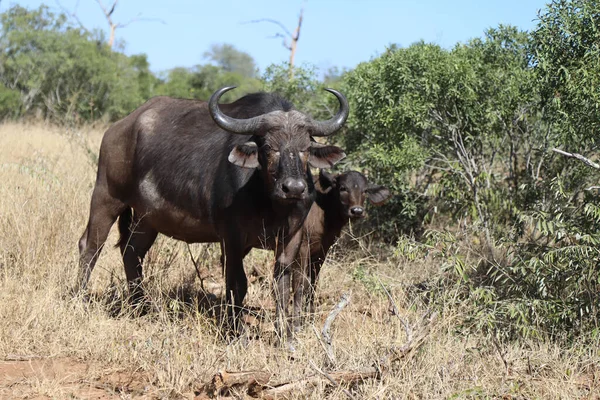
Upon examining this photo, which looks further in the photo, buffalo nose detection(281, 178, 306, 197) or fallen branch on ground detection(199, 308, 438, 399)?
buffalo nose detection(281, 178, 306, 197)

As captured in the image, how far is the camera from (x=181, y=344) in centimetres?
555

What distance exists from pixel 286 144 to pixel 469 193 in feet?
Result: 10.0

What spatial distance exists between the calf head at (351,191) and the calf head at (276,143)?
49.7 inches

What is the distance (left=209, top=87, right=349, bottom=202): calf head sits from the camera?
5832 mm

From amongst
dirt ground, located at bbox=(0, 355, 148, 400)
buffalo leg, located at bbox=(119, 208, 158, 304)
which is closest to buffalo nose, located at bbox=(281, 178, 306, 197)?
dirt ground, located at bbox=(0, 355, 148, 400)

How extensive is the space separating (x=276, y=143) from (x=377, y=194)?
2141 mm

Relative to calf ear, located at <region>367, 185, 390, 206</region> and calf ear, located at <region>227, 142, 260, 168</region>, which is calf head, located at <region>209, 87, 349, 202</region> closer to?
calf ear, located at <region>227, 142, 260, 168</region>

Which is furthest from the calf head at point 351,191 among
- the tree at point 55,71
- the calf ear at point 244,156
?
the tree at point 55,71

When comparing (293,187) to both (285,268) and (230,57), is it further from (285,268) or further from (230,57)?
(230,57)

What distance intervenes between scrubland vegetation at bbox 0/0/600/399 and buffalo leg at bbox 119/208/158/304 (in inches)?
7.0

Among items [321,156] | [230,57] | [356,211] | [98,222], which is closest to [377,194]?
[356,211]

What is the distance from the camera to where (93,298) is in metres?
6.57

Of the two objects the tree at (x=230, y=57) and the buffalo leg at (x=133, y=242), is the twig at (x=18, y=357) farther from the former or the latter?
the tree at (x=230, y=57)

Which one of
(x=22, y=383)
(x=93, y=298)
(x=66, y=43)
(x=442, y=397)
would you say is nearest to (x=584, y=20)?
(x=442, y=397)
